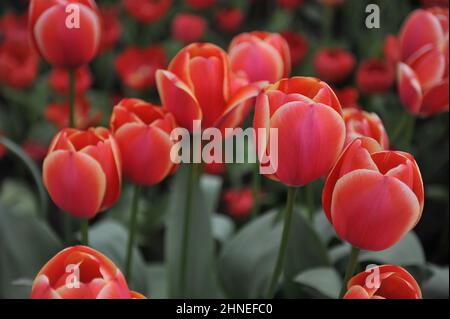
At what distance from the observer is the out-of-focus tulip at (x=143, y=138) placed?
0.49 m

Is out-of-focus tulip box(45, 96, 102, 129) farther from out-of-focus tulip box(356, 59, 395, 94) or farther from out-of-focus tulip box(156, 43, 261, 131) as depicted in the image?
out-of-focus tulip box(156, 43, 261, 131)

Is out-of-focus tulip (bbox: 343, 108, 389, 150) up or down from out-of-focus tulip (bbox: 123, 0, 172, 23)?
down

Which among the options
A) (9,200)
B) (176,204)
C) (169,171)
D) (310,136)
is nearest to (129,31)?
(9,200)

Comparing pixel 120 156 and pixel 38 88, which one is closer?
pixel 120 156

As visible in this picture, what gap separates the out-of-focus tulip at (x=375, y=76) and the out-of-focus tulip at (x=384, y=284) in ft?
2.44

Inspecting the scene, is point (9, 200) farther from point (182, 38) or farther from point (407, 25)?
point (407, 25)

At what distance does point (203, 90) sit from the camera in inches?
19.7

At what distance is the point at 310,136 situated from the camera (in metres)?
0.42

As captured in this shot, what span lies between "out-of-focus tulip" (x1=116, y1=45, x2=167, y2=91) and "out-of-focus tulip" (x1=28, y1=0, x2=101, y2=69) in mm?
587

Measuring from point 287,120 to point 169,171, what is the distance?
5.5 inches

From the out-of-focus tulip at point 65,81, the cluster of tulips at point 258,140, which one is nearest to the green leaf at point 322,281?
the cluster of tulips at point 258,140

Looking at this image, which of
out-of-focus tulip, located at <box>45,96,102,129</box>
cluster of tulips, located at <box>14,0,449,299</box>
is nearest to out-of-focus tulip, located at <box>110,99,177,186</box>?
cluster of tulips, located at <box>14,0,449,299</box>

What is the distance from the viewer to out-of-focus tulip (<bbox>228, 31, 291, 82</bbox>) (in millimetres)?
563

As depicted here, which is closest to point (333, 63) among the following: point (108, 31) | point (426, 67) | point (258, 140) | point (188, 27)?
point (188, 27)
